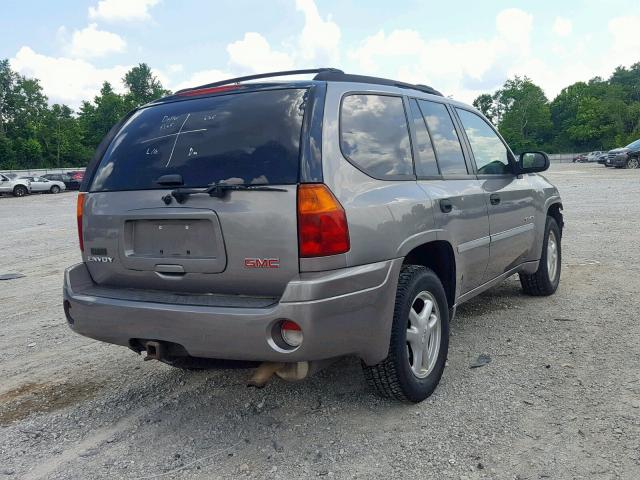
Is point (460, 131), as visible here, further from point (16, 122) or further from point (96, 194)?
point (16, 122)

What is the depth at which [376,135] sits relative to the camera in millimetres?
3318

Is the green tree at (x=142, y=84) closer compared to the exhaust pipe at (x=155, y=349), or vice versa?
the exhaust pipe at (x=155, y=349)

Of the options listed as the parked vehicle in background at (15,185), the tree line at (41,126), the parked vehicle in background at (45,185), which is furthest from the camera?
the tree line at (41,126)

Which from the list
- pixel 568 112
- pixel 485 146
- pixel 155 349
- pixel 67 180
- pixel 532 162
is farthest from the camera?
pixel 568 112

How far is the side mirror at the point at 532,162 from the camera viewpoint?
16.4 ft

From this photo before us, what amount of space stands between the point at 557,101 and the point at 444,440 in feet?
384

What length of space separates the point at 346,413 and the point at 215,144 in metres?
1.69

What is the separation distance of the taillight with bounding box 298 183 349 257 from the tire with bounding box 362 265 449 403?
0.63 m

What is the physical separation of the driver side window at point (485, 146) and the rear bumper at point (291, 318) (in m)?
1.82

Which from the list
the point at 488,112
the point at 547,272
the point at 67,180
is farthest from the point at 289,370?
the point at 488,112

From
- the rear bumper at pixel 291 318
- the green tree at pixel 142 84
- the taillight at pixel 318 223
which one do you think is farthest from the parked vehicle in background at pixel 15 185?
the green tree at pixel 142 84

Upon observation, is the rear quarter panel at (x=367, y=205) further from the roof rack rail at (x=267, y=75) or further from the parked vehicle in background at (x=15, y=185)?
the parked vehicle in background at (x=15, y=185)

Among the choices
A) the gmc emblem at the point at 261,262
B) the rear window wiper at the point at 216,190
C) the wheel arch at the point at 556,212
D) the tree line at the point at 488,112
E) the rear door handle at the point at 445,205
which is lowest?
the wheel arch at the point at 556,212

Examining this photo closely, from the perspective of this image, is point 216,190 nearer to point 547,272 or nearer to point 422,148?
point 422,148
